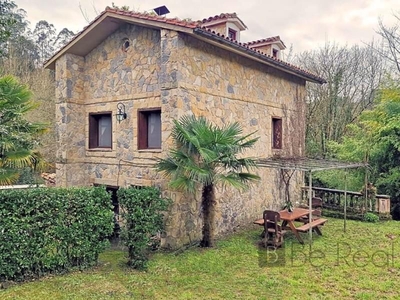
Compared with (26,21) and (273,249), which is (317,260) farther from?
(26,21)

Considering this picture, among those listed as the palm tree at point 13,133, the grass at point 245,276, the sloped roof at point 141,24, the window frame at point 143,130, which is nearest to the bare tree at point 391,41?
the sloped roof at point 141,24

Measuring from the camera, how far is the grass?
6465 millimetres

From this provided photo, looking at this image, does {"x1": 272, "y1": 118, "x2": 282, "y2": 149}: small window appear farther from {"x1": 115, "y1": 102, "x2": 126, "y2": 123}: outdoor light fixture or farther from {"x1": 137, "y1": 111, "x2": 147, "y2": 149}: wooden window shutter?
{"x1": 115, "y1": 102, "x2": 126, "y2": 123}: outdoor light fixture

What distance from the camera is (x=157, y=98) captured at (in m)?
9.83

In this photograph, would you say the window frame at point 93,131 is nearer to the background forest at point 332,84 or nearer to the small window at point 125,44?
the small window at point 125,44

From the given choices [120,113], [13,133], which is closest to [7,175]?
[13,133]

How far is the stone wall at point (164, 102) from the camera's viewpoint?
9242 millimetres

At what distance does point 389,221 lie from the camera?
41.7ft

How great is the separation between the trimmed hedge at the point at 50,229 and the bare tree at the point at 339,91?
16.7 meters

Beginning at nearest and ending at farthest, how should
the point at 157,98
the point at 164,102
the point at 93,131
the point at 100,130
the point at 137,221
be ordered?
the point at 137,221, the point at 164,102, the point at 157,98, the point at 100,130, the point at 93,131

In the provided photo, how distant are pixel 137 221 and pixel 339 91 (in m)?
18.4

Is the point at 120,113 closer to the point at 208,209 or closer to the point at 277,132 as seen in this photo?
the point at 208,209

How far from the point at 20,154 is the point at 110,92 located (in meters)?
3.65

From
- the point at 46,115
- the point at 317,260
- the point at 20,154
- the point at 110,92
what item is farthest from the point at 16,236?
the point at 46,115
